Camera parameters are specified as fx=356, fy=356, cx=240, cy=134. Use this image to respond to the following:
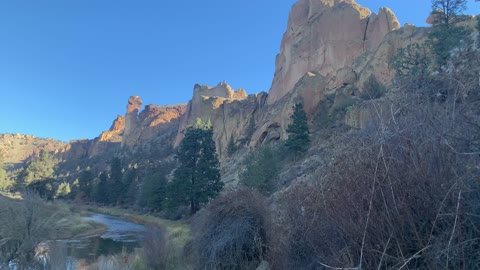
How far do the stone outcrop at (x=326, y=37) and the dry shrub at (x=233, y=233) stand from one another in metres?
50.1

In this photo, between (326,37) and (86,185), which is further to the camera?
(86,185)

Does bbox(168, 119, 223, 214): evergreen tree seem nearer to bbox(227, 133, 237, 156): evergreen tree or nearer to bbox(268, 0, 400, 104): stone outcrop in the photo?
bbox(268, 0, 400, 104): stone outcrop

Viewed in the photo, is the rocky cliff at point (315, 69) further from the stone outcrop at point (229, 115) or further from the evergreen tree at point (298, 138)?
the evergreen tree at point (298, 138)

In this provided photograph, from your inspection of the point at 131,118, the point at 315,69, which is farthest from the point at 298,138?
the point at 131,118

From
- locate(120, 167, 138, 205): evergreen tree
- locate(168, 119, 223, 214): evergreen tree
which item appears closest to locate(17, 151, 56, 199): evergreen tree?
locate(120, 167, 138, 205): evergreen tree

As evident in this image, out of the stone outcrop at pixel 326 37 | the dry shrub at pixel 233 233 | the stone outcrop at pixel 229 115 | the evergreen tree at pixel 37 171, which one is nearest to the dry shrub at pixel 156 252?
the dry shrub at pixel 233 233

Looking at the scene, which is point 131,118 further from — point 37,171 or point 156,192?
point 156,192

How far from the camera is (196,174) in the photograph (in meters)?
37.0

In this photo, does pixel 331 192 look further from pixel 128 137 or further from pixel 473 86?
pixel 128 137

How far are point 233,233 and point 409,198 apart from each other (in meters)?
6.65

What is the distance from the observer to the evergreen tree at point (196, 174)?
36.1 metres

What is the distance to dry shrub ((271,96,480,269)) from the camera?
13.0 ft

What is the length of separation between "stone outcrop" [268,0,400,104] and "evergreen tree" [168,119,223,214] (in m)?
28.5

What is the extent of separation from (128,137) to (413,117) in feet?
A: 535
